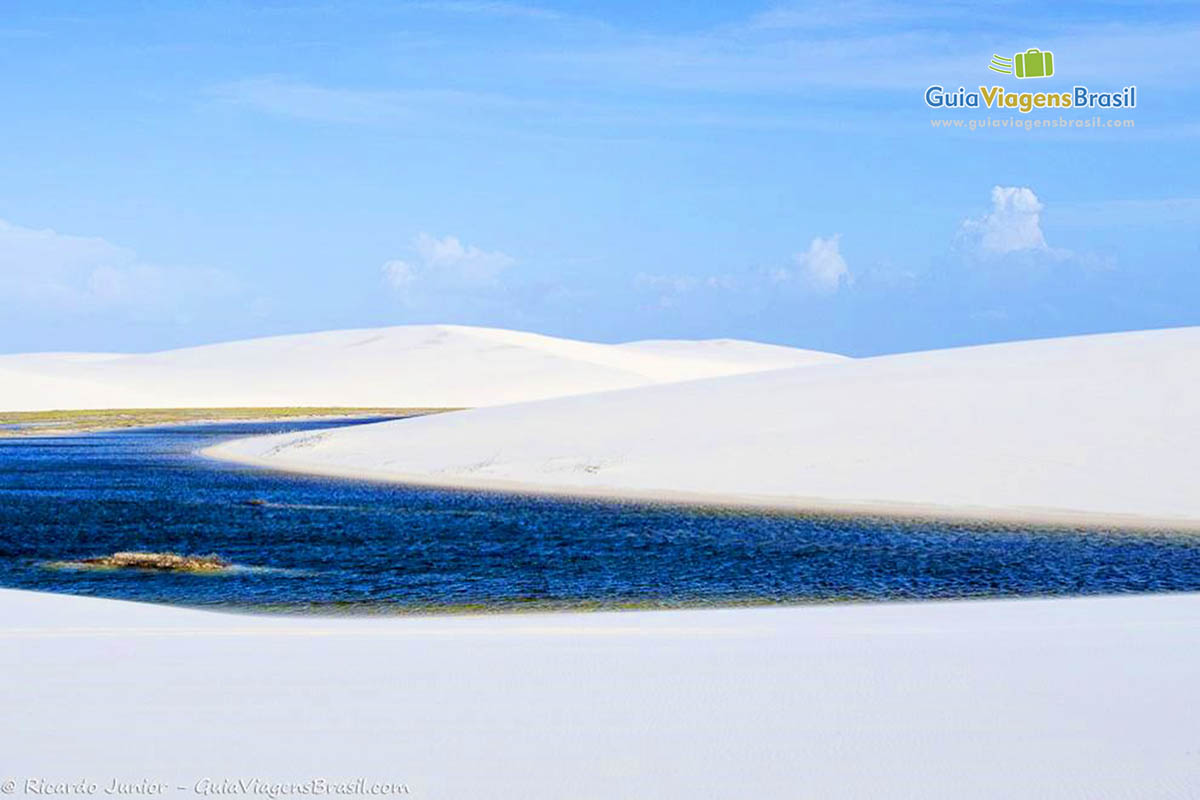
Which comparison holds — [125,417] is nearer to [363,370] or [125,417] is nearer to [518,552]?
→ [363,370]

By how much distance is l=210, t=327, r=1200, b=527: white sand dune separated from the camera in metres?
30.0

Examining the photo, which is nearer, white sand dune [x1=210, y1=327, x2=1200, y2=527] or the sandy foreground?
the sandy foreground

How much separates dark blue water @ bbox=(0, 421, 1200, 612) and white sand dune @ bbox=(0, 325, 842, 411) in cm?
7590

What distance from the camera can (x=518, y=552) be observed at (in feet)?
70.1

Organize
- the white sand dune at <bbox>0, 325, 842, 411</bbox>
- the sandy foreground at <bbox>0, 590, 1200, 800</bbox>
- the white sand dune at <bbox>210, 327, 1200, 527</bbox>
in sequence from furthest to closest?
the white sand dune at <bbox>0, 325, 842, 411</bbox> < the white sand dune at <bbox>210, 327, 1200, 527</bbox> < the sandy foreground at <bbox>0, 590, 1200, 800</bbox>

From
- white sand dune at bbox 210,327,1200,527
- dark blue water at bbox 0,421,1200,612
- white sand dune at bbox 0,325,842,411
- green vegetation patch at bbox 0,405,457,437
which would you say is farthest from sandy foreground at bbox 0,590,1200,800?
white sand dune at bbox 0,325,842,411

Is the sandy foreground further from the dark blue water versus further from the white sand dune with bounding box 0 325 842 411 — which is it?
the white sand dune with bounding box 0 325 842 411

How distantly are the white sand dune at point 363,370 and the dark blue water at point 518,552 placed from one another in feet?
249

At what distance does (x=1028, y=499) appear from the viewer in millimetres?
29125

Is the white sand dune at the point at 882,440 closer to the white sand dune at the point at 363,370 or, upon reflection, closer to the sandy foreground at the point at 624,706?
the sandy foreground at the point at 624,706

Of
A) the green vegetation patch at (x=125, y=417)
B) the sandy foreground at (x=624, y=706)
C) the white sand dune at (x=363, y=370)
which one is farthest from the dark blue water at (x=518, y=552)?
the white sand dune at (x=363, y=370)

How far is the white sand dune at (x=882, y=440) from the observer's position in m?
30.0

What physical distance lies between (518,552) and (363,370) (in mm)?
121350

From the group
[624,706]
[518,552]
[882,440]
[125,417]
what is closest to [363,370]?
[125,417]
